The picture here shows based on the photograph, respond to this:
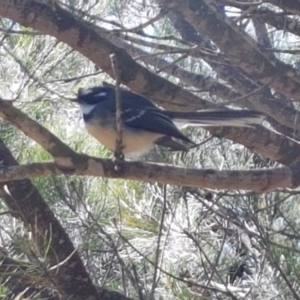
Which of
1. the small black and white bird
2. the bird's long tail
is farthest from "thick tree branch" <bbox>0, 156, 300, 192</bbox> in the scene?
the small black and white bird

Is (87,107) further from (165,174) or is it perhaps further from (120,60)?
(165,174)

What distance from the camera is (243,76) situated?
2.25 meters

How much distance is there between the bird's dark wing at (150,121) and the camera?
6.43 feet

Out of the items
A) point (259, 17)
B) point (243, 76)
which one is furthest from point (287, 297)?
point (259, 17)

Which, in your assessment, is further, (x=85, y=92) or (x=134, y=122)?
(x=85, y=92)

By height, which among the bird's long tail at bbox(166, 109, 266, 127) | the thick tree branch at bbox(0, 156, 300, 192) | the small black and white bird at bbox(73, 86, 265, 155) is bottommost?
the thick tree branch at bbox(0, 156, 300, 192)

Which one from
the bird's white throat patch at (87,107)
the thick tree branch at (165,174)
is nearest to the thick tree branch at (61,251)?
the bird's white throat patch at (87,107)

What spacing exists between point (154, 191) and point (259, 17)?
770mm

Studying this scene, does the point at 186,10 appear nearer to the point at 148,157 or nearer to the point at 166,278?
the point at 148,157

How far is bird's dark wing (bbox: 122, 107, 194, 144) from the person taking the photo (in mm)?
1959

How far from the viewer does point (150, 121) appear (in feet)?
6.67

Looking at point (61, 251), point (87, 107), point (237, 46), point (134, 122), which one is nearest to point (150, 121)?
point (134, 122)

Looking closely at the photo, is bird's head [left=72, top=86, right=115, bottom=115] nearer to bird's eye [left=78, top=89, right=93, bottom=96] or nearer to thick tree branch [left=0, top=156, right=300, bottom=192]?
bird's eye [left=78, top=89, right=93, bottom=96]

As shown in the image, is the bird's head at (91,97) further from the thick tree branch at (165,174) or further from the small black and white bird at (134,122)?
the thick tree branch at (165,174)
